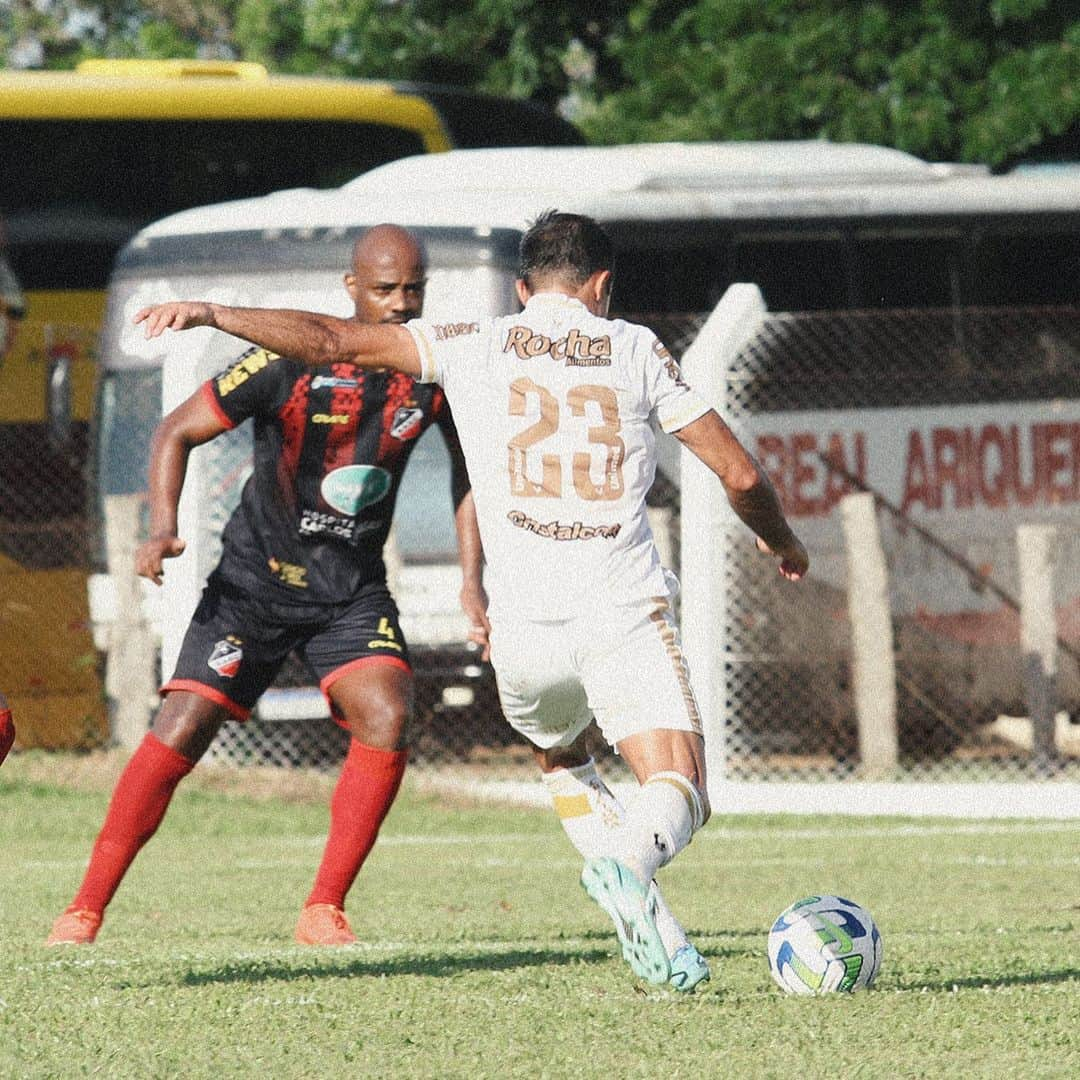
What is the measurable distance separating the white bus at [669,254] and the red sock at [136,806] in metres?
7.05

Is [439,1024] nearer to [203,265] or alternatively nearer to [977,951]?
[977,951]

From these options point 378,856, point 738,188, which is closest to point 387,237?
point 378,856

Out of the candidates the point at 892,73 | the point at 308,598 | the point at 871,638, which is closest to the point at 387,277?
the point at 308,598

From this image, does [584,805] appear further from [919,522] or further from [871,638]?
[919,522]

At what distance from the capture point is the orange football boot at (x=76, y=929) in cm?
709

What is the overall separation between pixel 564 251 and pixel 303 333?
2.09 ft

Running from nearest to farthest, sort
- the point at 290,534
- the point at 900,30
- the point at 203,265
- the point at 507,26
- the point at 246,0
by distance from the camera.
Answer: the point at 290,534 → the point at 203,265 → the point at 900,30 → the point at 507,26 → the point at 246,0

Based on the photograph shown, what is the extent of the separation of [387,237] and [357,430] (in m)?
0.60

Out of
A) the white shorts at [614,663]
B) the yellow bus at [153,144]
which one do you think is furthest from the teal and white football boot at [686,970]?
the yellow bus at [153,144]

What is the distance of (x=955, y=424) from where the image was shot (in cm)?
1526

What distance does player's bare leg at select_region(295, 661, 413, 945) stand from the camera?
23.7 feet

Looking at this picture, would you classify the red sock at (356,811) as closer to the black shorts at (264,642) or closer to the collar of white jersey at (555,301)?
the black shorts at (264,642)

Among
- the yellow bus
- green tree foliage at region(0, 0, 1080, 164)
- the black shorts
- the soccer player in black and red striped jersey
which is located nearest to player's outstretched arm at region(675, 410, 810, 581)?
the soccer player in black and red striped jersey

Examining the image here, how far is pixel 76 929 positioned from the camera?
281 inches
